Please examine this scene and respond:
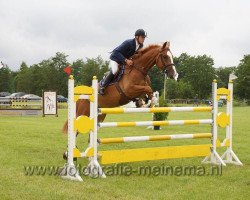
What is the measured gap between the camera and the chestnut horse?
6621mm

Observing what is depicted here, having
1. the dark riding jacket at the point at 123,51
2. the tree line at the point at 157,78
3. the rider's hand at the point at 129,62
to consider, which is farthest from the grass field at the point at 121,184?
the tree line at the point at 157,78

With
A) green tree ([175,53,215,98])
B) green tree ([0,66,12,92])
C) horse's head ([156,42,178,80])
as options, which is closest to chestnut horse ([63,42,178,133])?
horse's head ([156,42,178,80])

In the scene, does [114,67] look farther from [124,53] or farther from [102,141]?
[102,141]

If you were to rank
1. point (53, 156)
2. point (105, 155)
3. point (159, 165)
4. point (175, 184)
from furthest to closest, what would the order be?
1. point (53, 156)
2. point (159, 165)
3. point (105, 155)
4. point (175, 184)

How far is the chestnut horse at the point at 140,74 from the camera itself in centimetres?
662

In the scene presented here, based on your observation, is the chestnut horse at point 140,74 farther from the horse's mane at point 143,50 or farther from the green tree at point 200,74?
the green tree at point 200,74

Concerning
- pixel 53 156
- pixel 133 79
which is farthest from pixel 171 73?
pixel 53 156

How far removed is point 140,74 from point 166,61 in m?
0.51

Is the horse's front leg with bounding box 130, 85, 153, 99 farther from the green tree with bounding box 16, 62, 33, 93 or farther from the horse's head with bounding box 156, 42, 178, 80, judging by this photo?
the green tree with bounding box 16, 62, 33, 93

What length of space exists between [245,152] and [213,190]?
3.77 metres

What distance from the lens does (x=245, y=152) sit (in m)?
8.63

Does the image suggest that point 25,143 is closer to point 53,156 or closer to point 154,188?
point 53,156

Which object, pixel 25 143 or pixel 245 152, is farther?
pixel 25 143

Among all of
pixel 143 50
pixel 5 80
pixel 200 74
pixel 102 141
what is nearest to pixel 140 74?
pixel 143 50
